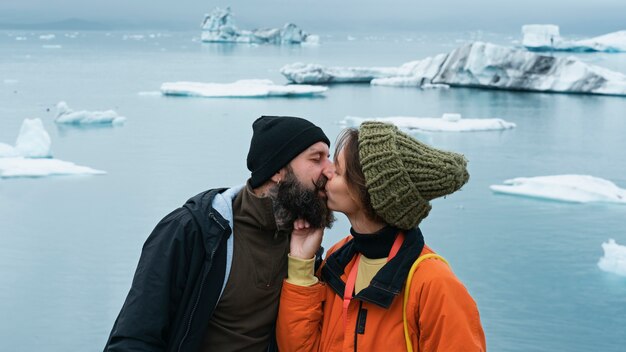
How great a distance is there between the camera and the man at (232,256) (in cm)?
170

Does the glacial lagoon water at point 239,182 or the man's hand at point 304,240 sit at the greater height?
the man's hand at point 304,240

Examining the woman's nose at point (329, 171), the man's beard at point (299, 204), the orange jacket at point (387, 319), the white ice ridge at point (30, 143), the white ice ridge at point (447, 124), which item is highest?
the woman's nose at point (329, 171)

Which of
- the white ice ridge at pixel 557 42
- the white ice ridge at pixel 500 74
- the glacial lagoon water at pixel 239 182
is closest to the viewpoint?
the glacial lagoon water at pixel 239 182

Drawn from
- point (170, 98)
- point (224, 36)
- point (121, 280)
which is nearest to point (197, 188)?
point (121, 280)

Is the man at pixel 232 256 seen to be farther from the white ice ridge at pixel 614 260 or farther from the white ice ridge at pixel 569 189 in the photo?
the white ice ridge at pixel 569 189

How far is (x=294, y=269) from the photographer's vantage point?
1.79m

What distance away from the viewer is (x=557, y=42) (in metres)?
38.8

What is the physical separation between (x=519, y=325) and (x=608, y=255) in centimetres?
161

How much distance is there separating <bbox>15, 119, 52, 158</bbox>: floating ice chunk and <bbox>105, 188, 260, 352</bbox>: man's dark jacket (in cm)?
944

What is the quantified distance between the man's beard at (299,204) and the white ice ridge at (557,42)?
105ft

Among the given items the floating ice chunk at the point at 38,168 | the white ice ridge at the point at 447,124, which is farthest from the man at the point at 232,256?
the white ice ridge at the point at 447,124

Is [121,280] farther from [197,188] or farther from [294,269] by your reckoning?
[294,269]

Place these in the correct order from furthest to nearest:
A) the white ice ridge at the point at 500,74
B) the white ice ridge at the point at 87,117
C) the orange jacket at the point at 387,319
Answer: the white ice ridge at the point at 500,74 → the white ice ridge at the point at 87,117 → the orange jacket at the point at 387,319

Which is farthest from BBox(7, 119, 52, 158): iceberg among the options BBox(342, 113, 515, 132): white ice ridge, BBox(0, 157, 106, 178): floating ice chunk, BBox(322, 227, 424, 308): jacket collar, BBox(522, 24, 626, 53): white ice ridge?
BBox(522, 24, 626, 53): white ice ridge
